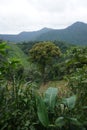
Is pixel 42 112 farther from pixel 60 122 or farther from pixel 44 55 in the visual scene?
pixel 44 55

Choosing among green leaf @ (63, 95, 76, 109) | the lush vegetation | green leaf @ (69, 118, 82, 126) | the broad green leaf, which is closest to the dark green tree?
the lush vegetation

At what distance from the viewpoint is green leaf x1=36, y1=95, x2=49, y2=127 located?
2.61m

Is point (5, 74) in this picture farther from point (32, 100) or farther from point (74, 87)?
point (74, 87)

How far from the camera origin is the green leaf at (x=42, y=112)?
2607 mm

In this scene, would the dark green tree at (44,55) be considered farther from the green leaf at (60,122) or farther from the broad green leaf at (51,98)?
the green leaf at (60,122)

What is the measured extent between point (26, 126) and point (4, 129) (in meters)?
0.26

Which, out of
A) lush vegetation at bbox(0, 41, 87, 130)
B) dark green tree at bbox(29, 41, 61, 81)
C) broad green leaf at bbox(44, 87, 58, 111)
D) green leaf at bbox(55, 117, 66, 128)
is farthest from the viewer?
dark green tree at bbox(29, 41, 61, 81)

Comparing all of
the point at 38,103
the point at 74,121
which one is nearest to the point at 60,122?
the point at 74,121

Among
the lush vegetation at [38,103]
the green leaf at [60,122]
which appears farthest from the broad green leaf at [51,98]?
the green leaf at [60,122]

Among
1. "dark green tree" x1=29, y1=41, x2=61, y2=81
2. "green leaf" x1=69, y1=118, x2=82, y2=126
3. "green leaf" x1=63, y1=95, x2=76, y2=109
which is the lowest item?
"dark green tree" x1=29, y1=41, x2=61, y2=81

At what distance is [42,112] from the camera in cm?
264

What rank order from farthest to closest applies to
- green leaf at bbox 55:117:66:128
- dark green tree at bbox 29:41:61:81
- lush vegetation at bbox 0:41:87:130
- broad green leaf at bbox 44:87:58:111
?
dark green tree at bbox 29:41:61:81, broad green leaf at bbox 44:87:58:111, lush vegetation at bbox 0:41:87:130, green leaf at bbox 55:117:66:128

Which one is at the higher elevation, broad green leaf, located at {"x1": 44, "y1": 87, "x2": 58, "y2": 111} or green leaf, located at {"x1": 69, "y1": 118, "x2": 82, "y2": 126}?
broad green leaf, located at {"x1": 44, "y1": 87, "x2": 58, "y2": 111}

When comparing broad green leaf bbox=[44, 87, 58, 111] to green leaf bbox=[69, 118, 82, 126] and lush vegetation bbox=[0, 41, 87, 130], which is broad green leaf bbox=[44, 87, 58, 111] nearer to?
lush vegetation bbox=[0, 41, 87, 130]
